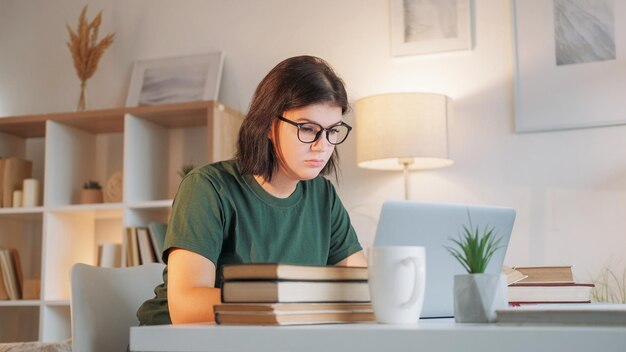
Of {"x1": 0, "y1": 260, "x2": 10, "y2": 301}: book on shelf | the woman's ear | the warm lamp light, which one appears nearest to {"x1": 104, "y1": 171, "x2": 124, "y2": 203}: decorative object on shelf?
{"x1": 0, "y1": 260, "x2": 10, "y2": 301}: book on shelf

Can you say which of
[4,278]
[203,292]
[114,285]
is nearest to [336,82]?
[203,292]

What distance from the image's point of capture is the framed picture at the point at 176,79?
3.73 m

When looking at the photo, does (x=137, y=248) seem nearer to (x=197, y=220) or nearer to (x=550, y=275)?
(x=197, y=220)

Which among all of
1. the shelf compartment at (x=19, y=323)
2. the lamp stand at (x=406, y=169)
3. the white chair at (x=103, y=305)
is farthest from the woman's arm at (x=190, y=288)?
the shelf compartment at (x=19, y=323)

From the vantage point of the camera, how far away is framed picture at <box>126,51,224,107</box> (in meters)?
3.73

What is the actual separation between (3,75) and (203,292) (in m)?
3.26

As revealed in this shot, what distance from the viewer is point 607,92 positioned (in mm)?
3156

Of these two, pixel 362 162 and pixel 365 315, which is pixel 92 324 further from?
pixel 362 162

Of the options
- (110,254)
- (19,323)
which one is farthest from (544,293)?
(19,323)

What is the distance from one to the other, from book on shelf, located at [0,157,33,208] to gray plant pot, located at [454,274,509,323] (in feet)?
10.1

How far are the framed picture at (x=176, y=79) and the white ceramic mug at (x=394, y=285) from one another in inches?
109

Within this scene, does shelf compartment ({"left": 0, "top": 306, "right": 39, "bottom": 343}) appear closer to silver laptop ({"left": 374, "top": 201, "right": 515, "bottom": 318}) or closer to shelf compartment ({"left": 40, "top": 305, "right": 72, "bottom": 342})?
shelf compartment ({"left": 40, "top": 305, "right": 72, "bottom": 342})

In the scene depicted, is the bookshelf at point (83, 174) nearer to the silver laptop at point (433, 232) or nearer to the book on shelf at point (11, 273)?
the book on shelf at point (11, 273)

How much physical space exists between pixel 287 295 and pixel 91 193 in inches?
113
